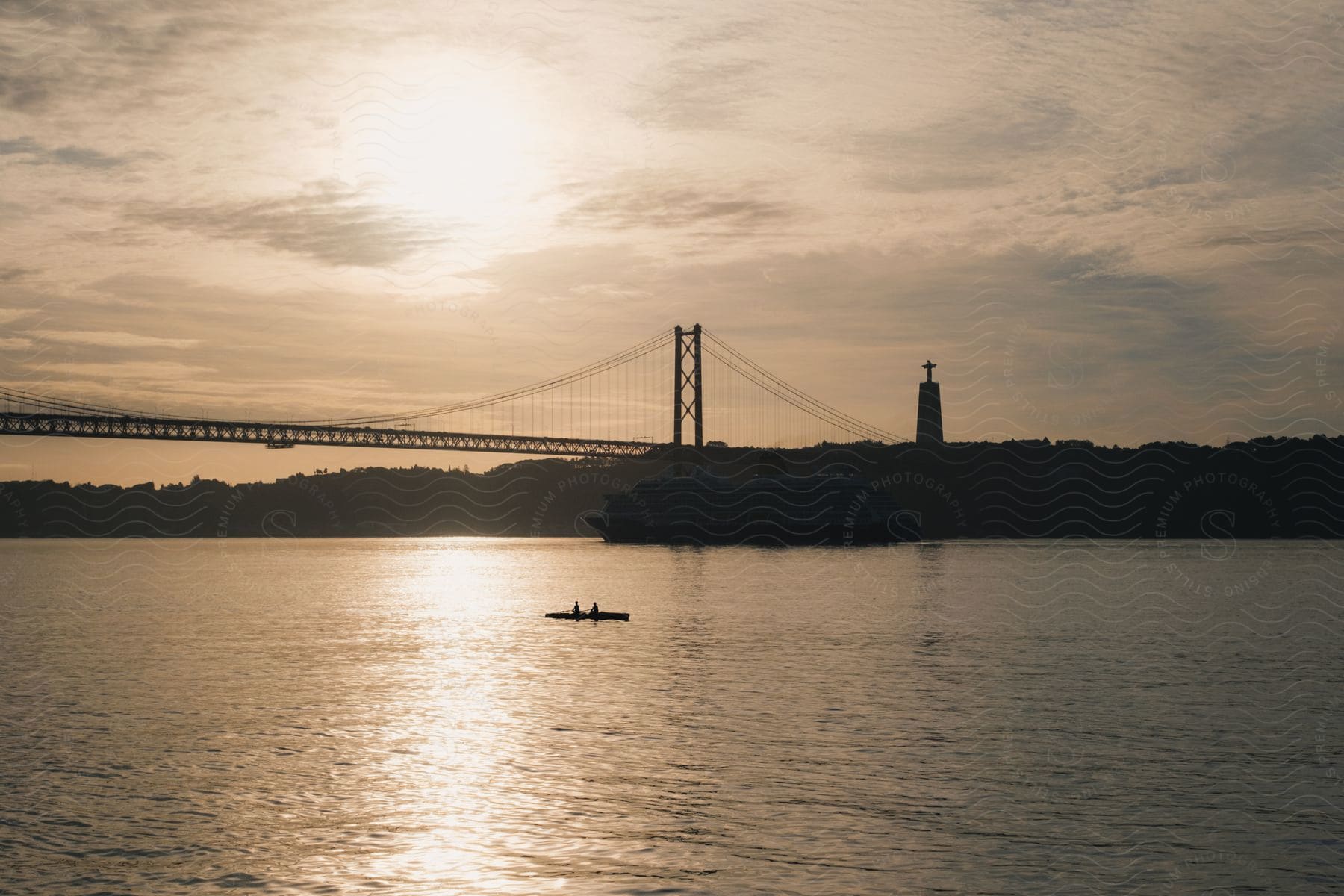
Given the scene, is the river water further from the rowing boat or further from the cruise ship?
the cruise ship

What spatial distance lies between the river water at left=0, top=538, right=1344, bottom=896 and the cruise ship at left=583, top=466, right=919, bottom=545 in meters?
81.5

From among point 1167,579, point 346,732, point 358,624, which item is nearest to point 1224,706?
point 346,732

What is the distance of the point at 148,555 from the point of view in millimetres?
144250

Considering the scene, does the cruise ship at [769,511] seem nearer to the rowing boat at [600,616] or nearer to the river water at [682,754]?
the river water at [682,754]

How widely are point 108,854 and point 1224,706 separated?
20.9 metres

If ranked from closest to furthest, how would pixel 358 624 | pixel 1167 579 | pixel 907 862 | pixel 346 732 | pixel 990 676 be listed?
1. pixel 907 862
2. pixel 346 732
3. pixel 990 676
4. pixel 358 624
5. pixel 1167 579

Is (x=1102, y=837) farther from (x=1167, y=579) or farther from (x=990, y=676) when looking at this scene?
(x=1167, y=579)

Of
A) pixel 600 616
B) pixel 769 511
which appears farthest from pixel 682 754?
pixel 769 511

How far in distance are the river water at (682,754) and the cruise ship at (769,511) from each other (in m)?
81.5

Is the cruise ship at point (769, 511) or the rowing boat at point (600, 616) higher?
the cruise ship at point (769, 511)

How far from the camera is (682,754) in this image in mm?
20844

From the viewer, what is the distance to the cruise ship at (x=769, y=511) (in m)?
132

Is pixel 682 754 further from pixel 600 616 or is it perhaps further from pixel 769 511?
pixel 769 511

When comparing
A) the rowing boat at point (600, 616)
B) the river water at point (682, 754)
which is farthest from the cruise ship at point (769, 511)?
the rowing boat at point (600, 616)
